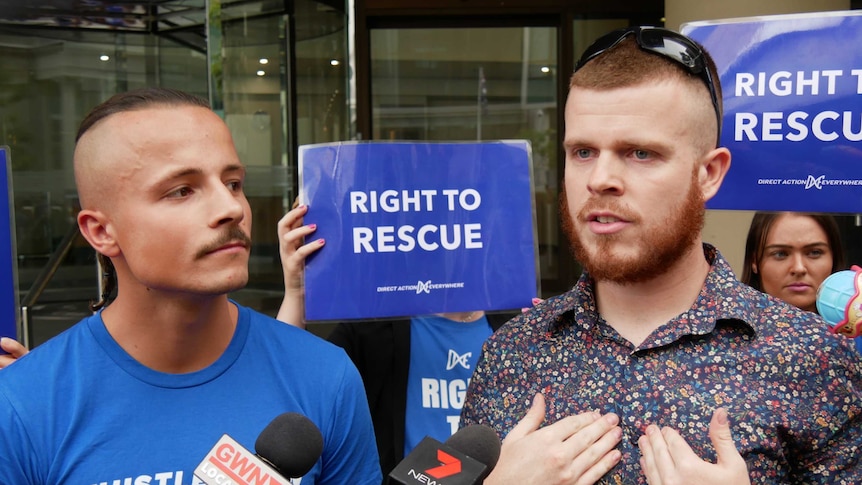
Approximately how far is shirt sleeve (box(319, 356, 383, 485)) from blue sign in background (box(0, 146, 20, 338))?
113cm

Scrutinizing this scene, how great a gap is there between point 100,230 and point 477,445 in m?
1.00

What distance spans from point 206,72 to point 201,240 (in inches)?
252

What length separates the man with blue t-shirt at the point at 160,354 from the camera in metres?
1.76

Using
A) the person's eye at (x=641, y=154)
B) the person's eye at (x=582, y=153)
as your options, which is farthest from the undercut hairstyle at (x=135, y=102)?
the person's eye at (x=641, y=154)

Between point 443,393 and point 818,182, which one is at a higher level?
point 818,182

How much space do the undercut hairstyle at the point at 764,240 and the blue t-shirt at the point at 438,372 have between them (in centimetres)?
118

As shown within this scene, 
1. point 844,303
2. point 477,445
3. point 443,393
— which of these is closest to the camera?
point 477,445

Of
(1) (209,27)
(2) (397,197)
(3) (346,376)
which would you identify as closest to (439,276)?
(2) (397,197)

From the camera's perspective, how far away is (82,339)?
75.3 inches

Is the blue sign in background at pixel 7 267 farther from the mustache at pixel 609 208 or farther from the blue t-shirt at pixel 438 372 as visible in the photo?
the mustache at pixel 609 208

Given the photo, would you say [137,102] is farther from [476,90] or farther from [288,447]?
[476,90]

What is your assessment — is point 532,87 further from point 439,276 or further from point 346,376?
point 346,376

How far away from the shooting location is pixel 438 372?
2961 millimetres

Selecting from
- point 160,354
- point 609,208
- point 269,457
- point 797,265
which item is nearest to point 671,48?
point 609,208
